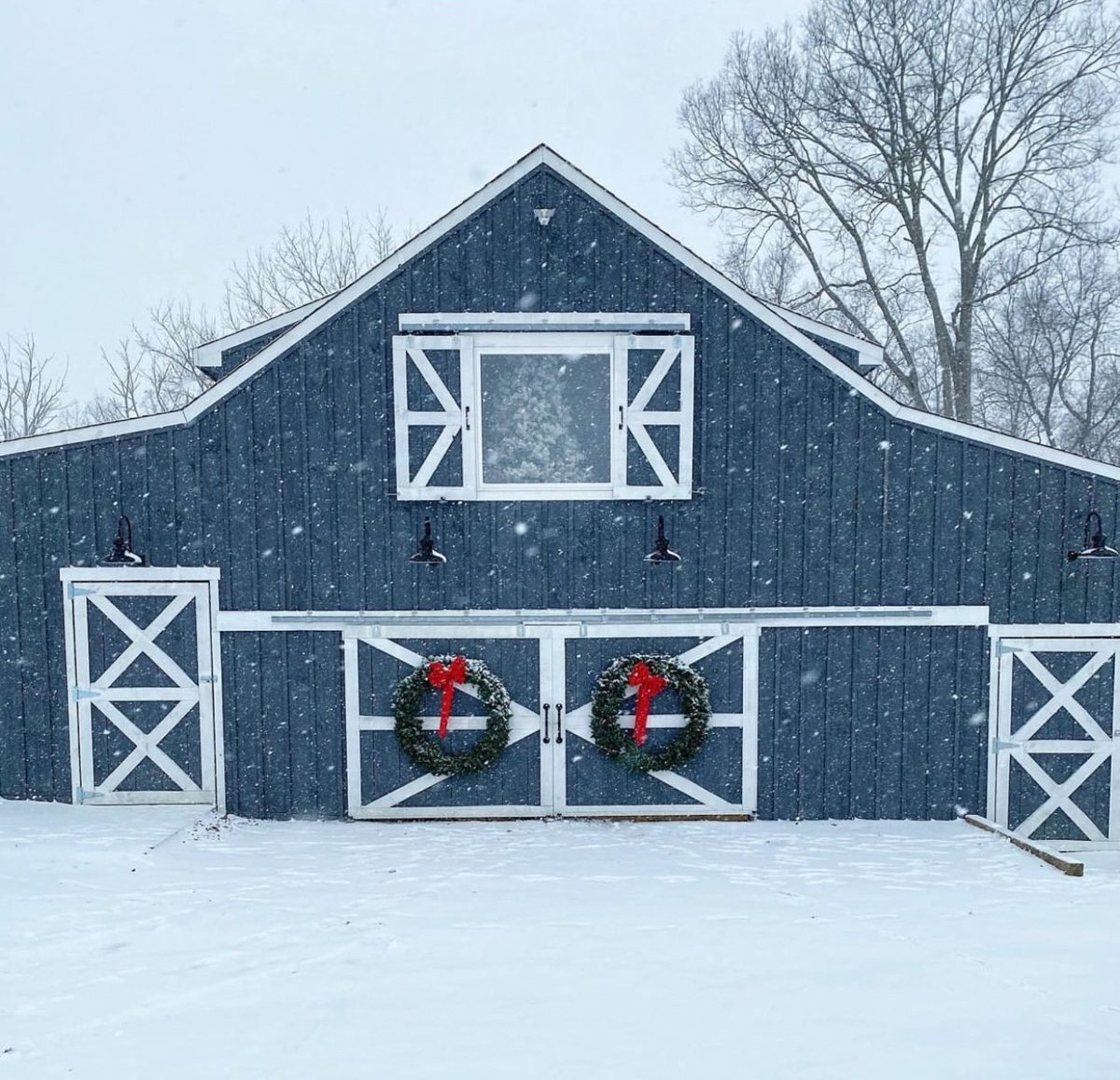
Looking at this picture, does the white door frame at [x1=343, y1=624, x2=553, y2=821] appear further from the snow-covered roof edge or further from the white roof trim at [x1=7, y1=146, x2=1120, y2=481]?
the snow-covered roof edge

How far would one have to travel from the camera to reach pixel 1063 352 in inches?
840

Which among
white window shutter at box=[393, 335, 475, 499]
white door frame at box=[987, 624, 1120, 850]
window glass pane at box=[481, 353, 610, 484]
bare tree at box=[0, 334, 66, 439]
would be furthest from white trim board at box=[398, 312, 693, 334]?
bare tree at box=[0, 334, 66, 439]

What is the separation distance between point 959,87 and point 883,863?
16509 millimetres

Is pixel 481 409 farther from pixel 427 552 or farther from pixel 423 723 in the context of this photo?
pixel 423 723

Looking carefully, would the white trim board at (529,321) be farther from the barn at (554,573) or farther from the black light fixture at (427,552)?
the black light fixture at (427,552)

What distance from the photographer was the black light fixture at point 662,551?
24.1 feet

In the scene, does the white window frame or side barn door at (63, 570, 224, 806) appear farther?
side barn door at (63, 570, 224, 806)

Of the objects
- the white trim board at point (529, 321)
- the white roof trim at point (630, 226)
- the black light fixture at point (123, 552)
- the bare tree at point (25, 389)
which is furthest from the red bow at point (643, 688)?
the bare tree at point (25, 389)

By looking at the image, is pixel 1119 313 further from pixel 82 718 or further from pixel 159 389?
pixel 159 389

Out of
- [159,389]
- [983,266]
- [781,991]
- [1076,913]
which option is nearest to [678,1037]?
[781,991]

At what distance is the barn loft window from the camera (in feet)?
24.2

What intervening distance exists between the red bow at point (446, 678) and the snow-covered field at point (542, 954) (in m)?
1.18

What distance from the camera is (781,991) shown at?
14.1ft

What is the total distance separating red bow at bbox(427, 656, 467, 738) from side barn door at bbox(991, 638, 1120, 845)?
17.7 ft
